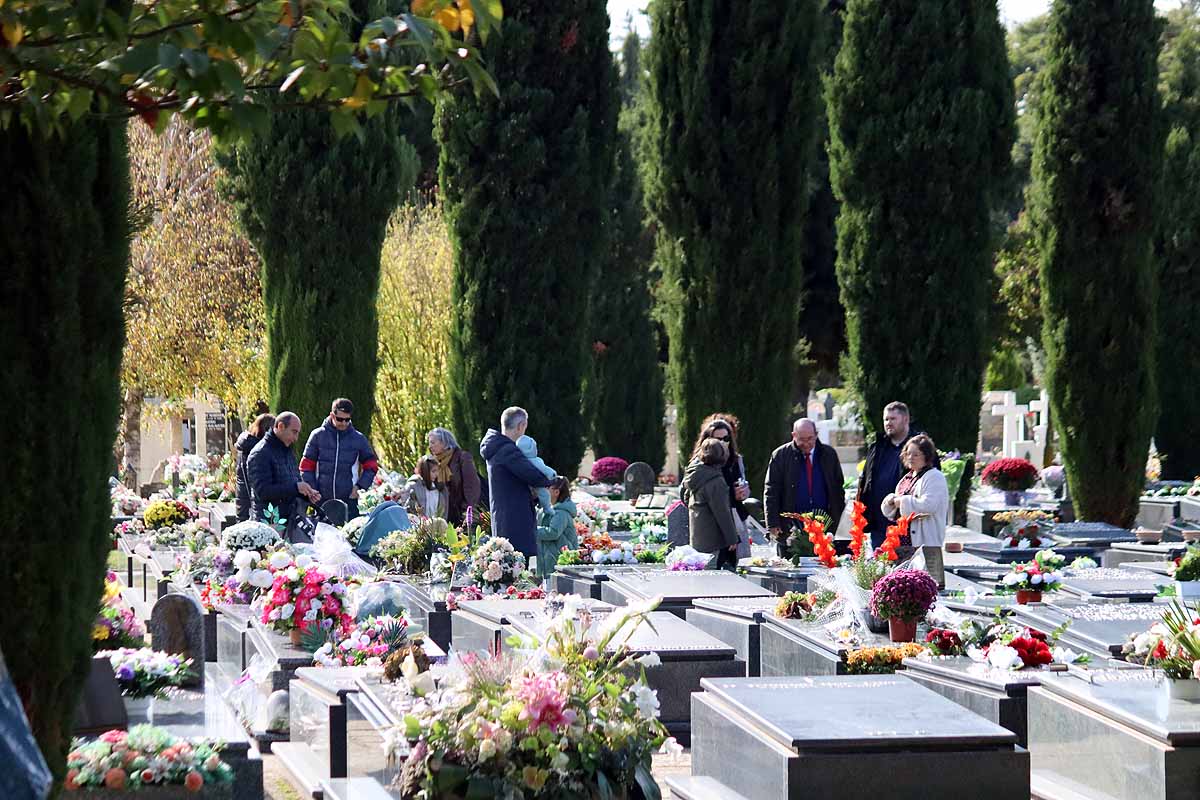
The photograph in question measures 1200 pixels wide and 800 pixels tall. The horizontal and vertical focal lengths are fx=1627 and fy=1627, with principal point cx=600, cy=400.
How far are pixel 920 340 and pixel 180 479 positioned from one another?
10614 mm

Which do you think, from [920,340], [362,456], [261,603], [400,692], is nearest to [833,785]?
[400,692]

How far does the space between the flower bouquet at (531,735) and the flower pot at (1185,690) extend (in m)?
2.16

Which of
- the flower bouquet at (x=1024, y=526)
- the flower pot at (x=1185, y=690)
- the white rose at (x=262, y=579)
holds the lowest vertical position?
the flower bouquet at (x=1024, y=526)

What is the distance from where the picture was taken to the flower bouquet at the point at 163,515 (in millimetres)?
16953

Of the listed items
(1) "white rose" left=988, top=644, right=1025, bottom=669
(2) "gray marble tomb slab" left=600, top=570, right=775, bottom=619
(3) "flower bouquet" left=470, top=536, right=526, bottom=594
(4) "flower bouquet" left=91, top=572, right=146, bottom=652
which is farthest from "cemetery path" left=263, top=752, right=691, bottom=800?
(3) "flower bouquet" left=470, top=536, right=526, bottom=594

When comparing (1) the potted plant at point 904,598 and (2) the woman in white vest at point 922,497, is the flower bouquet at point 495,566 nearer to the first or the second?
(2) the woman in white vest at point 922,497

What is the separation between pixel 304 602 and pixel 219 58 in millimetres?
5572

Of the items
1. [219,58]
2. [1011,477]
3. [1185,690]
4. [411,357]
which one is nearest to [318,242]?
[411,357]

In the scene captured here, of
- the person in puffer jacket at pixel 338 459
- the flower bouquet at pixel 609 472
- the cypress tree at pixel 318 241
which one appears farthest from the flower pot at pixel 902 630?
the flower bouquet at pixel 609 472

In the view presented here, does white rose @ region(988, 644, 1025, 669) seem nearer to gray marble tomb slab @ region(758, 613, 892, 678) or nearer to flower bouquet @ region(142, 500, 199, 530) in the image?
gray marble tomb slab @ region(758, 613, 892, 678)

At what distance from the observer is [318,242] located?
19.0 metres

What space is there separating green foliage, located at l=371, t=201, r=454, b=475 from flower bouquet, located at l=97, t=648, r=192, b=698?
1422cm

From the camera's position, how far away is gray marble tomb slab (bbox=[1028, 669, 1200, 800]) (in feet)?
18.7

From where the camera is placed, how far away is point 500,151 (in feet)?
58.2
